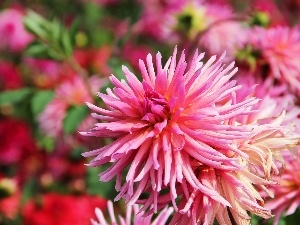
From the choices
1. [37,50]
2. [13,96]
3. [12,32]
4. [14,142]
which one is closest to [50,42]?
[37,50]

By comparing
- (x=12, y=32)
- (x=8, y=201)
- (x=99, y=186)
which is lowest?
(x=99, y=186)

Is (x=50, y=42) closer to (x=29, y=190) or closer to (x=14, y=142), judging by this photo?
(x=29, y=190)

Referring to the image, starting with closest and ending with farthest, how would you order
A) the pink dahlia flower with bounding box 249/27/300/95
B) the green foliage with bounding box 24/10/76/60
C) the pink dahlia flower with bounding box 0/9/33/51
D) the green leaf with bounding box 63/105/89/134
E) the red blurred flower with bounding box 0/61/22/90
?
the pink dahlia flower with bounding box 249/27/300/95 → the green leaf with bounding box 63/105/89/134 → the green foliage with bounding box 24/10/76/60 → the red blurred flower with bounding box 0/61/22/90 → the pink dahlia flower with bounding box 0/9/33/51

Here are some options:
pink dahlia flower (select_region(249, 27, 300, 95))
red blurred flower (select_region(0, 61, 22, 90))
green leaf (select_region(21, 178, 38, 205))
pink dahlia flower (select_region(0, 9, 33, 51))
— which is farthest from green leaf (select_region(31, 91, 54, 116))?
pink dahlia flower (select_region(0, 9, 33, 51))

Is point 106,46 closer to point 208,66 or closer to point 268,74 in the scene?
point 268,74

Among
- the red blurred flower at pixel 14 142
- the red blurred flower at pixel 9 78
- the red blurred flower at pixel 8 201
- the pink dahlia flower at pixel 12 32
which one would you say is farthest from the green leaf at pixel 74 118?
the pink dahlia flower at pixel 12 32

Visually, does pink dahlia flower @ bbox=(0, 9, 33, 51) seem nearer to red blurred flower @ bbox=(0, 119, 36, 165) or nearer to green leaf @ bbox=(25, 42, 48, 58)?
red blurred flower @ bbox=(0, 119, 36, 165)
